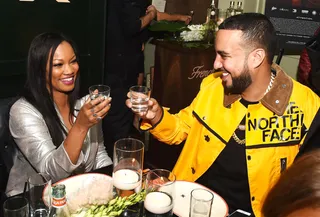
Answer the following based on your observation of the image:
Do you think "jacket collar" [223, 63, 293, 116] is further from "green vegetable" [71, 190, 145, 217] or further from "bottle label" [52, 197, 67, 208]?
"bottle label" [52, 197, 67, 208]

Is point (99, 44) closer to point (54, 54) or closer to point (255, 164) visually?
point (54, 54)

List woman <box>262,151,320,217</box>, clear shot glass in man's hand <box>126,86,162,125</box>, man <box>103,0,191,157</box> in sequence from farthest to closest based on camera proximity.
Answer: man <box>103,0,191,157</box>
clear shot glass in man's hand <box>126,86,162,125</box>
woman <box>262,151,320,217</box>

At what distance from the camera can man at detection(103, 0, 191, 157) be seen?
385 cm

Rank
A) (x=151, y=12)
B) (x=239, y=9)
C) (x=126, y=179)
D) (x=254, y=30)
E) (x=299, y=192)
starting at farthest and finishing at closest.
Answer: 1. (x=151, y=12)
2. (x=239, y=9)
3. (x=254, y=30)
4. (x=126, y=179)
5. (x=299, y=192)

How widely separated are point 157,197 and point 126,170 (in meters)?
A: 0.20

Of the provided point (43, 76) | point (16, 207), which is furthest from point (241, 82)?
point (16, 207)

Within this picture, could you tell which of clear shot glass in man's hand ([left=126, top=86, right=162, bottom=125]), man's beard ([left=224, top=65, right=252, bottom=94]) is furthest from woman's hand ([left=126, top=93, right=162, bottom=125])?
man's beard ([left=224, top=65, right=252, bottom=94])

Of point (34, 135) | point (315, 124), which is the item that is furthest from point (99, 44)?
point (315, 124)

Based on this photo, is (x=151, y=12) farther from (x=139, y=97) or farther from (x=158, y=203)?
(x=158, y=203)

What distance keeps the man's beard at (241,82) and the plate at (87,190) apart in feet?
2.65

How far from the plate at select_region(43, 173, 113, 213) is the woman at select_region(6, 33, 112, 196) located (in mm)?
232

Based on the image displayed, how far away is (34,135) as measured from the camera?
2154mm

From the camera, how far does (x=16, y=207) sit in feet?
4.84

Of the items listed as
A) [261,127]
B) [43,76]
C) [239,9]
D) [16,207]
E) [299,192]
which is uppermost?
[239,9]
